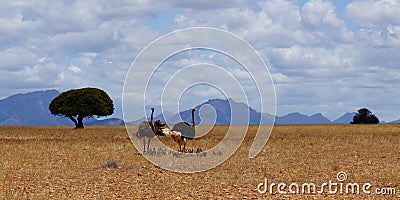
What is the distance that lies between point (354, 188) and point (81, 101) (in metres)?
64.7

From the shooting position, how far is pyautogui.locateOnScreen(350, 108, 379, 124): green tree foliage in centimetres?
10488

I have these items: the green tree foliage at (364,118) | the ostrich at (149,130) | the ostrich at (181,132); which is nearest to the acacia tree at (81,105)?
the green tree foliage at (364,118)

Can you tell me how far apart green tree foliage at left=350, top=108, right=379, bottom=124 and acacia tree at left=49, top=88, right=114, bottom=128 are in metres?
41.0

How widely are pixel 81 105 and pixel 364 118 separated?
45.4 metres

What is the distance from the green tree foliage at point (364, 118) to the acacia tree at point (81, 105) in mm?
40994

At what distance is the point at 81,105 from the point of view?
80.2 m

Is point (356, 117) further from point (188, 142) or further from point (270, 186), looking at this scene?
point (270, 186)

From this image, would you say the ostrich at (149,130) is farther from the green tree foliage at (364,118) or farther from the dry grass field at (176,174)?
the green tree foliage at (364,118)

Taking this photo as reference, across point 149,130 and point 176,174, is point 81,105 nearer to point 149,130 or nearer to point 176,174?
point 149,130

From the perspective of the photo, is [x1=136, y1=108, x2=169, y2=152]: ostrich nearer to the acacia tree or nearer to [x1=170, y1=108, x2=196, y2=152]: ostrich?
[x1=170, y1=108, x2=196, y2=152]: ostrich

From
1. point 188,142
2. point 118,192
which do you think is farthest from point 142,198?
point 188,142

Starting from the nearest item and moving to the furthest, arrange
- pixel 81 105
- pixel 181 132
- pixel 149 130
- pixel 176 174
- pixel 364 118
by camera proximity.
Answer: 1. pixel 176 174
2. pixel 181 132
3. pixel 149 130
4. pixel 81 105
5. pixel 364 118

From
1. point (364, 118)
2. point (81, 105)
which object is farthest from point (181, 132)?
point (364, 118)

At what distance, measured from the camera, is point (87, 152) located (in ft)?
98.3
